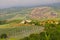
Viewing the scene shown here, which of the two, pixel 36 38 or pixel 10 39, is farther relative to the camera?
pixel 10 39

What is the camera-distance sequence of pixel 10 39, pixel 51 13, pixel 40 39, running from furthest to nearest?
pixel 51 13 → pixel 10 39 → pixel 40 39

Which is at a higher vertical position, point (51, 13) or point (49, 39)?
point (49, 39)

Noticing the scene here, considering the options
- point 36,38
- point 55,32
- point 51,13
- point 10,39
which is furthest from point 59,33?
point 51,13

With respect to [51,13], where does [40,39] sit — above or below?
above

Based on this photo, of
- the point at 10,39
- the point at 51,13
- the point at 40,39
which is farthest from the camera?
the point at 51,13

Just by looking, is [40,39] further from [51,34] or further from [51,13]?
[51,13]

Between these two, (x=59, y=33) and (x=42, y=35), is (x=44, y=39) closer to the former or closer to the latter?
(x=42, y=35)

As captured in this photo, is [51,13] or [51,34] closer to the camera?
[51,34]

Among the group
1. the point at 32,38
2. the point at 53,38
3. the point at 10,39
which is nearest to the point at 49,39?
the point at 53,38

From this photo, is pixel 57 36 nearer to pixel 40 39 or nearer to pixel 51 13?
pixel 40 39
